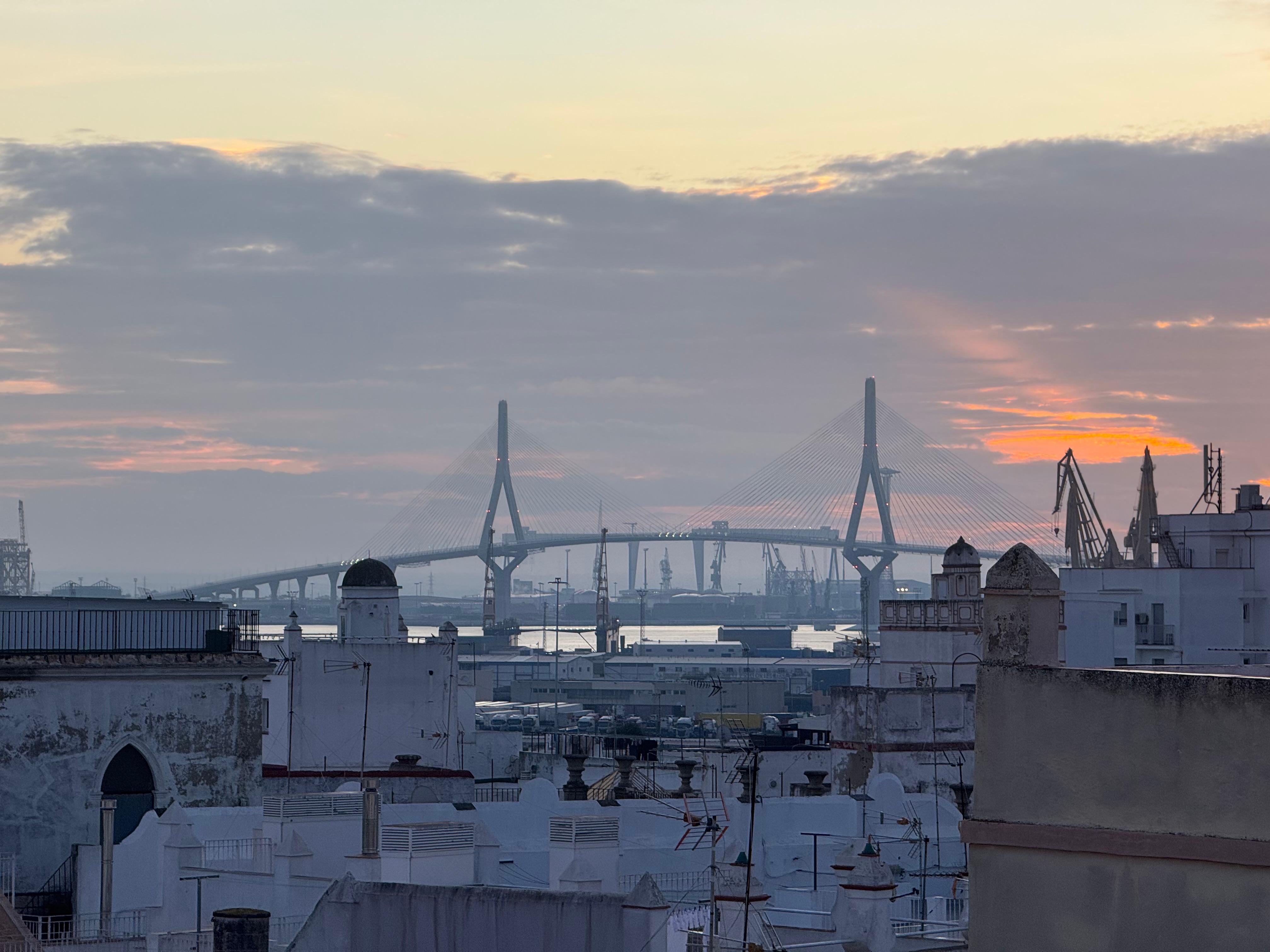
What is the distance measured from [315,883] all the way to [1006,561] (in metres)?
9.81

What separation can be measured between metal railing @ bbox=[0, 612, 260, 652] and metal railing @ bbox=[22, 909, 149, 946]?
9.49 ft

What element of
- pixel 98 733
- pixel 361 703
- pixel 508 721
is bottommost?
pixel 508 721

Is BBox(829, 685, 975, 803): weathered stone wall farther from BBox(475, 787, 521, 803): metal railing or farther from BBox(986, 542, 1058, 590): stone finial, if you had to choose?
BBox(986, 542, 1058, 590): stone finial

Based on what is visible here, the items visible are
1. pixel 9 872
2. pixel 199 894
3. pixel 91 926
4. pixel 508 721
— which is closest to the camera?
pixel 199 894

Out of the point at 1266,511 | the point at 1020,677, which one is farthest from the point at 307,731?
the point at 1020,677

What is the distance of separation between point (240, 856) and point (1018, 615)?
440 inches

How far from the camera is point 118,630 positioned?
19969 mm

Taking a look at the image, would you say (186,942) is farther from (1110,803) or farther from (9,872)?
(1110,803)

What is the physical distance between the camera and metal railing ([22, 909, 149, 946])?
16.3 metres

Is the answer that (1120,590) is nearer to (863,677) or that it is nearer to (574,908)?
(863,677)

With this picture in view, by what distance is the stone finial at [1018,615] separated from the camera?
8.90 meters

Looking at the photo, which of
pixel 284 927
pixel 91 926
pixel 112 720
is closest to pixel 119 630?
pixel 112 720

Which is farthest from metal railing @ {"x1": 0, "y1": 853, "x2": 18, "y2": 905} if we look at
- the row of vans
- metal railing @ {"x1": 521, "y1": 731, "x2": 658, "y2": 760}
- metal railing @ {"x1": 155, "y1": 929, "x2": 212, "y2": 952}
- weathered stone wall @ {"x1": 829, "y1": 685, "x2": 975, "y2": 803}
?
the row of vans

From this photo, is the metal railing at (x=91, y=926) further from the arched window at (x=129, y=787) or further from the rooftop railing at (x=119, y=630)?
the rooftop railing at (x=119, y=630)
